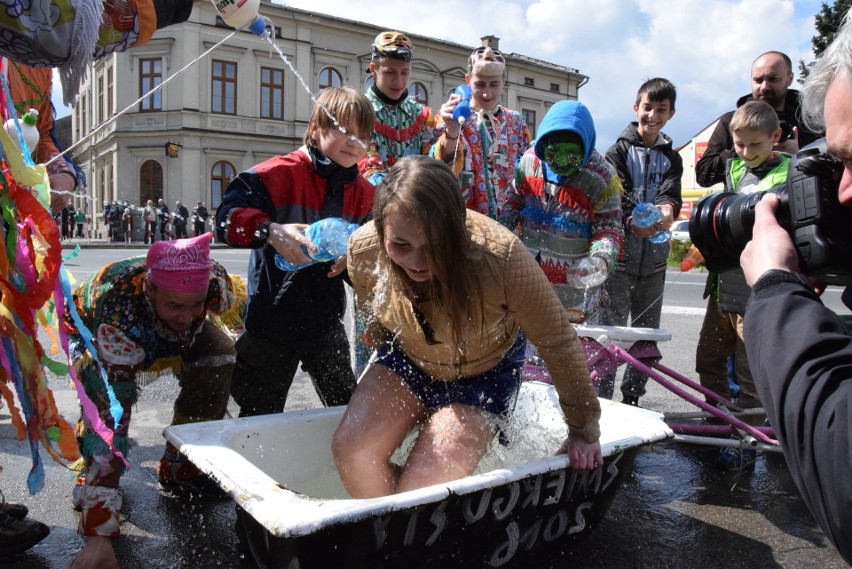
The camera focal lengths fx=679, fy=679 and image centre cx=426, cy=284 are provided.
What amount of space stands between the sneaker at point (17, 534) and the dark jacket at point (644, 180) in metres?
3.19

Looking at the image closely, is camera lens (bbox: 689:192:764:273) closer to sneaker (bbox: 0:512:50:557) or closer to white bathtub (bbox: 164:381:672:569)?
white bathtub (bbox: 164:381:672:569)

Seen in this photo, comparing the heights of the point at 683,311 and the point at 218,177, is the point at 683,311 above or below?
below

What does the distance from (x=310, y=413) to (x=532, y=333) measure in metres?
1.07

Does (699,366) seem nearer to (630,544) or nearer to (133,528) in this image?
(630,544)

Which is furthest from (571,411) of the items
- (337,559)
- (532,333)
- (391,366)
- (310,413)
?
(310,413)

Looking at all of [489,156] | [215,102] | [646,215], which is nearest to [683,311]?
[646,215]

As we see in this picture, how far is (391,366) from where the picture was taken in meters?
2.58

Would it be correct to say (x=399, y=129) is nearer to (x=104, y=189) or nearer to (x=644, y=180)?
(x=644, y=180)

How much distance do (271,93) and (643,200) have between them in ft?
74.6

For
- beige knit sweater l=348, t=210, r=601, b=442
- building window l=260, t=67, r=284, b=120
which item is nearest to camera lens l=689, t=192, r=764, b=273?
beige knit sweater l=348, t=210, r=601, b=442

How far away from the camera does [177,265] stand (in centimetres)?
264

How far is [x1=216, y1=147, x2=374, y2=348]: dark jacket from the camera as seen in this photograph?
2859 millimetres

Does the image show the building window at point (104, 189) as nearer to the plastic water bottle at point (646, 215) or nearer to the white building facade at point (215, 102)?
the white building facade at point (215, 102)

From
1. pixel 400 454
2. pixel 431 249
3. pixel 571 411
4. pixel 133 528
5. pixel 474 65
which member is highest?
pixel 474 65
